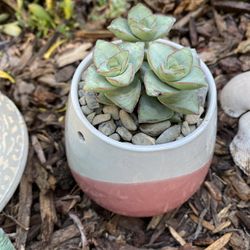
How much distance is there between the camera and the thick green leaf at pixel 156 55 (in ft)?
3.56

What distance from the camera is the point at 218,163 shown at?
4.92 feet

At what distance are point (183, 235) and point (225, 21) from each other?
0.64 metres

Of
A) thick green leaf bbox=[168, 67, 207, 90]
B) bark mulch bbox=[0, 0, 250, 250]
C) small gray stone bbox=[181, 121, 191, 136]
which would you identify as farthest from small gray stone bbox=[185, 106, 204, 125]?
bark mulch bbox=[0, 0, 250, 250]

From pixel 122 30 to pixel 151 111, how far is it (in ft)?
0.55

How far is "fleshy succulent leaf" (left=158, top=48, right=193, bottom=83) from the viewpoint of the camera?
1.05 metres

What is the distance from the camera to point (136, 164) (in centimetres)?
116

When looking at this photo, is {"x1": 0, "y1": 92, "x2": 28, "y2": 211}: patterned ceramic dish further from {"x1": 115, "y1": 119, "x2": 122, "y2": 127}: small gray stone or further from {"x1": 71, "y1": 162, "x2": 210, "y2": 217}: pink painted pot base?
{"x1": 115, "y1": 119, "x2": 122, "y2": 127}: small gray stone

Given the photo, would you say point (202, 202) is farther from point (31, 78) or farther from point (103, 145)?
point (31, 78)

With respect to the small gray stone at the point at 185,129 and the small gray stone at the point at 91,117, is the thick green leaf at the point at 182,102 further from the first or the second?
the small gray stone at the point at 91,117

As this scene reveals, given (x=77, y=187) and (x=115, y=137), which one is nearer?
(x=115, y=137)

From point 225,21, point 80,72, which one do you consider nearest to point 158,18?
point 80,72

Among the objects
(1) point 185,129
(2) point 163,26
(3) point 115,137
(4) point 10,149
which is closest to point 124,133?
(3) point 115,137

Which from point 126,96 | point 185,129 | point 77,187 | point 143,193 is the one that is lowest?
point 77,187

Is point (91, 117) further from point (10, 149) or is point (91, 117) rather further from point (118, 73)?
point (10, 149)
